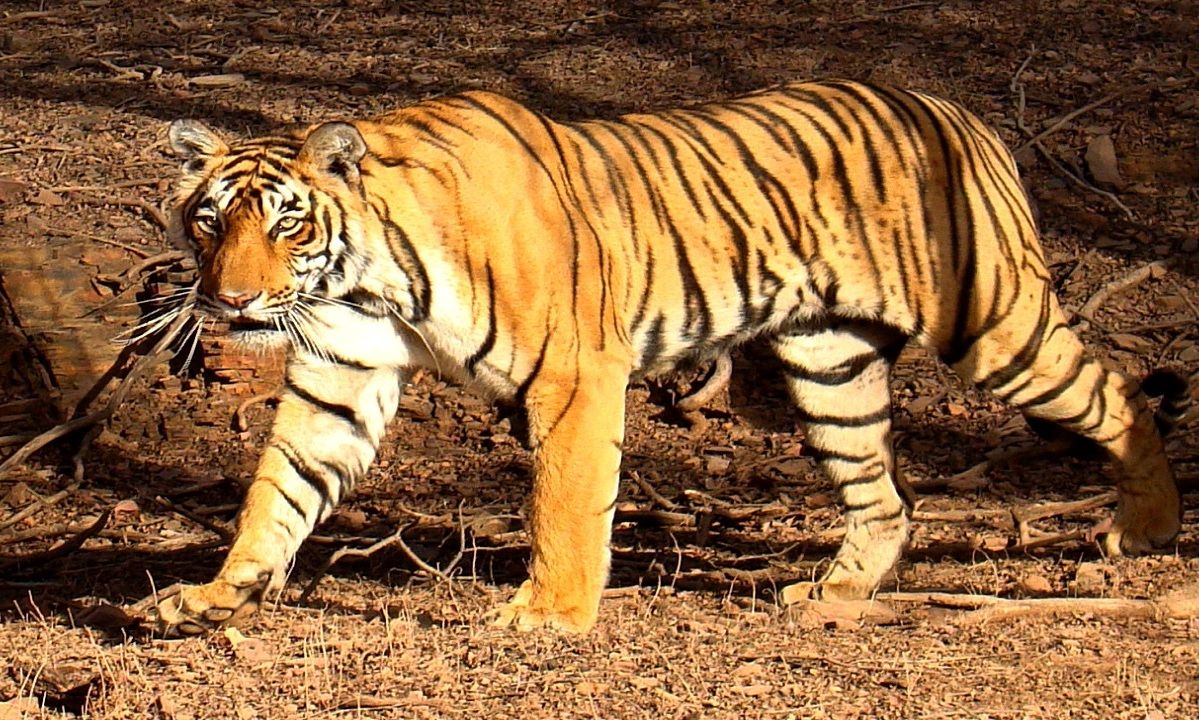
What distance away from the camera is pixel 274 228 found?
4004 mm

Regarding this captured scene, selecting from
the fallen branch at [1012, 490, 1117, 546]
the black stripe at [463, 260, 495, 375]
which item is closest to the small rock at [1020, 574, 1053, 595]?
the fallen branch at [1012, 490, 1117, 546]

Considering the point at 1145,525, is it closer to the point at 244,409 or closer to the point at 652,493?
the point at 652,493

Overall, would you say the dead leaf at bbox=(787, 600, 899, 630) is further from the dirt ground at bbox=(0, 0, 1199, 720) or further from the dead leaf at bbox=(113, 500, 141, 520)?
the dead leaf at bbox=(113, 500, 141, 520)

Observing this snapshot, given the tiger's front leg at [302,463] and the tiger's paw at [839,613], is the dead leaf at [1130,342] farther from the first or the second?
the tiger's front leg at [302,463]

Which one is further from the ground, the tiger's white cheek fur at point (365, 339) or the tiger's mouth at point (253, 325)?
the tiger's mouth at point (253, 325)

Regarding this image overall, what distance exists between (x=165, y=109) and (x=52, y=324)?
219 cm

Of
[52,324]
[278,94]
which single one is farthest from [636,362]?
[278,94]

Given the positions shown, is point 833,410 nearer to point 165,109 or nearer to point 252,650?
point 252,650

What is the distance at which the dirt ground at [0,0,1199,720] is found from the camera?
146 inches

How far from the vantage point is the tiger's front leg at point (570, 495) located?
4.14m

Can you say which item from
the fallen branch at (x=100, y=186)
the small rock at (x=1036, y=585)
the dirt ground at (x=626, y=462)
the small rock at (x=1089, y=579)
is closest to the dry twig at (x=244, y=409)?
the dirt ground at (x=626, y=462)

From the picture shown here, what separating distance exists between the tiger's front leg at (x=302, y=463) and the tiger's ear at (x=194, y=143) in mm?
576

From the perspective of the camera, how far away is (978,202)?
4.66m

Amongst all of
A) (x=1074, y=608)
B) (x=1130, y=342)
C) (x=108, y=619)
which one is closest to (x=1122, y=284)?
(x=1130, y=342)
